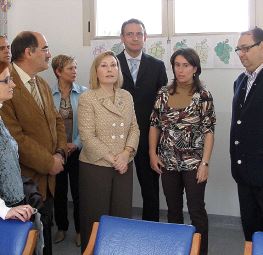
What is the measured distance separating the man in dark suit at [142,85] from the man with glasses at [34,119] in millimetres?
734

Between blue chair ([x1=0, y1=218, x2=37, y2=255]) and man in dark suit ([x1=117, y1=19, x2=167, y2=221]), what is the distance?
4.98 feet

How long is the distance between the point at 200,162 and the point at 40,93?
1075mm

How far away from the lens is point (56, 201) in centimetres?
350

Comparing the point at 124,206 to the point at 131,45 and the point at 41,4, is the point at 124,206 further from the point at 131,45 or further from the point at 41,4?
the point at 41,4

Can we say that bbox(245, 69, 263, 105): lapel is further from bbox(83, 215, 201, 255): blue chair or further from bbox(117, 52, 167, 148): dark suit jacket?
bbox(83, 215, 201, 255): blue chair

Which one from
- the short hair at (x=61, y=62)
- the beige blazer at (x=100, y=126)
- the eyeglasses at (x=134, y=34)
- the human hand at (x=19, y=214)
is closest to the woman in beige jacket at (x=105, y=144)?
the beige blazer at (x=100, y=126)

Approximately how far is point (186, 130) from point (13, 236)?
1295 millimetres

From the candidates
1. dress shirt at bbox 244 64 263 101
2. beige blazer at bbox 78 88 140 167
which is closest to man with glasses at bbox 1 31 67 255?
beige blazer at bbox 78 88 140 167

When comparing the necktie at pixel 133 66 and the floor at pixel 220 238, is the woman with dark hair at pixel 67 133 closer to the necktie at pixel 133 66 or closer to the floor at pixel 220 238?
the floor at pixel 220 238

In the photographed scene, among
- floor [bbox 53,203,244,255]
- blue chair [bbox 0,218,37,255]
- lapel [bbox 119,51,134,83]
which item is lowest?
floor [bbox 53,203,244,255]

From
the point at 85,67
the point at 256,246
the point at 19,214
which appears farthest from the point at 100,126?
the point at 85,67

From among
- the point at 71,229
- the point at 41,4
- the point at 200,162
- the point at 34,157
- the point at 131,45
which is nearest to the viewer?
the point at 34,157

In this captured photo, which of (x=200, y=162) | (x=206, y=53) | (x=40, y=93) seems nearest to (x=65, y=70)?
(x=40, y=93)

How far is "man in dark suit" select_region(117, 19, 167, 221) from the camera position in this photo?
308cm
